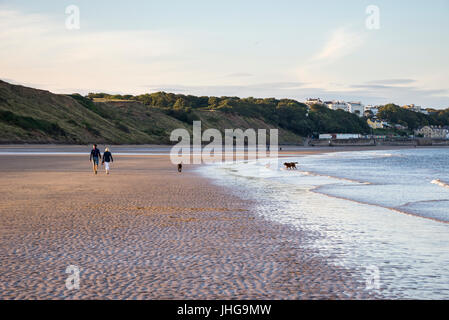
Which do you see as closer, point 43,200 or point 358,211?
point 358,211

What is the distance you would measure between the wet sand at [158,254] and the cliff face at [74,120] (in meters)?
85.3

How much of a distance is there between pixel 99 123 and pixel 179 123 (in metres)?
41.9

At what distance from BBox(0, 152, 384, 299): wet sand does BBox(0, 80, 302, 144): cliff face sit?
280 feet

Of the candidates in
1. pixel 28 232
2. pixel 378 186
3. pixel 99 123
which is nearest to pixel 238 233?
pixel 28 232

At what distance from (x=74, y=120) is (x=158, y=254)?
395 feet

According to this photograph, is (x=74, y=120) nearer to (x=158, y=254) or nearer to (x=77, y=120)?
(x=77, y=120)

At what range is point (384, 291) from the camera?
6852 mm

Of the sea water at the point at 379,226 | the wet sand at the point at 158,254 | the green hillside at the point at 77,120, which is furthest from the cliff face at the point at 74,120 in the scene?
the wet sand at the point at 158,254

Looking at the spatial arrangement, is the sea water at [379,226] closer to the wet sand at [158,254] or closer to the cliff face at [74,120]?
the wet sand at [158,254]

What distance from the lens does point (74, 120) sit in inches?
4872

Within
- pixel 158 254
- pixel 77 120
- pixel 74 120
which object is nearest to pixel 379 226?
pixel 158 254

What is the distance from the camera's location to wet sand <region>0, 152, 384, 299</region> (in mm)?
6898
